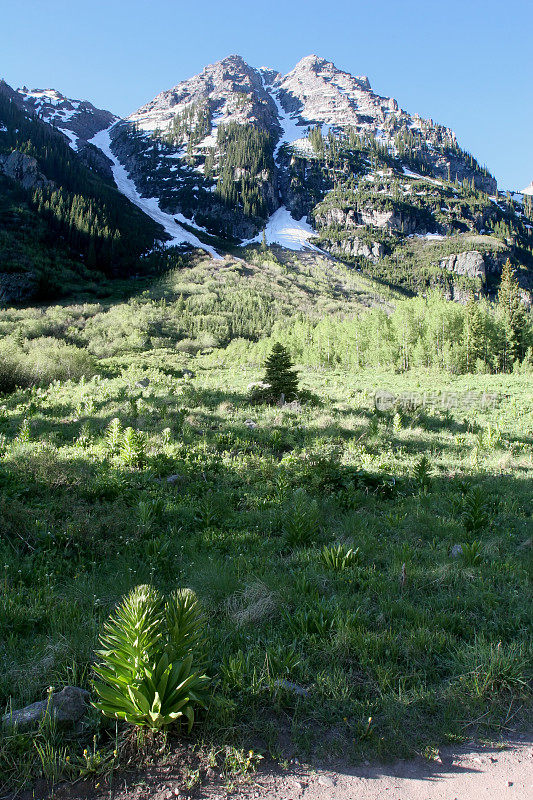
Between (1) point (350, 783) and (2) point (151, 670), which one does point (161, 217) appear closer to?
(2) point (151, 670)

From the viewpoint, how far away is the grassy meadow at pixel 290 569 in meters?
2.73

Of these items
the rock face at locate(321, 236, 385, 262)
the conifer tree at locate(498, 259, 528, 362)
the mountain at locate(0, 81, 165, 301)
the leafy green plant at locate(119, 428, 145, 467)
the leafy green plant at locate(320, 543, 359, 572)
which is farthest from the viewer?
the rock face at locate(321, 236, 385, 262)

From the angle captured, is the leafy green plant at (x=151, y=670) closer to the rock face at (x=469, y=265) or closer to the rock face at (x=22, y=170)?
the rock face at (x=22, y=170)

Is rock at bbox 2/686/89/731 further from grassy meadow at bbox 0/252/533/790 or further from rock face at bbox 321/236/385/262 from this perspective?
rock face at bbox 321/236/385/262

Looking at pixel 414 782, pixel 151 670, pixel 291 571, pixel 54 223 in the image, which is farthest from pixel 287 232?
pixel 414 782

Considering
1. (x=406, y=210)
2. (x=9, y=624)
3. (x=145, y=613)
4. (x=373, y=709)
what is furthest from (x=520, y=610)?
(x=406, y=210)

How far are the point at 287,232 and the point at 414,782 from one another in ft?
627

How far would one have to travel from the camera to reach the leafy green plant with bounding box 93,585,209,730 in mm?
2413

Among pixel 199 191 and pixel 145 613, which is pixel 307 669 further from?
pixel 199 191

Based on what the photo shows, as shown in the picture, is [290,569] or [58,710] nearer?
[58,710]

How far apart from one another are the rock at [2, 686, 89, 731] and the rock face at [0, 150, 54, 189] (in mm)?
126161

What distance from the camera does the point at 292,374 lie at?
1595cm

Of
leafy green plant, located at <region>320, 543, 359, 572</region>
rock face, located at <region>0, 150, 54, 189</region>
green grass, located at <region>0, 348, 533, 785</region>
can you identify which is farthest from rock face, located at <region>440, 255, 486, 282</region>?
leafy green plant, located at <region>320, 543, 359, 572</region>

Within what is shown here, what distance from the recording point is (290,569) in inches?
181
